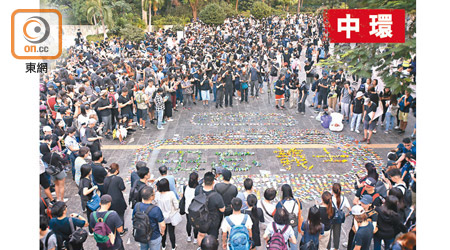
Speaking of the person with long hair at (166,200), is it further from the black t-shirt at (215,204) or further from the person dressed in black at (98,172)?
the person dressed in black at (98,172)

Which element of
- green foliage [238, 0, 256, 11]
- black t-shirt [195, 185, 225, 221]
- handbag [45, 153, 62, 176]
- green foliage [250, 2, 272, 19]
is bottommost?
black t-shirt [195, 185, 225, 221]

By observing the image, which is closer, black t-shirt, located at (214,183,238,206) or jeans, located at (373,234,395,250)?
jeans, located at (373,234,395,250)

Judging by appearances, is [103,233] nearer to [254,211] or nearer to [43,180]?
[254,211]

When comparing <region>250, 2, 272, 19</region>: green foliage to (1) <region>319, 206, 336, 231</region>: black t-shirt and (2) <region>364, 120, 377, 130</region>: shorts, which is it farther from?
(1) <region>319, 206, 336, 231</region>: black t-shirt

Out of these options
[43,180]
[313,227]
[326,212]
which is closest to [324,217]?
[326,212]

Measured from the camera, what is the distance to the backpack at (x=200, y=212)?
5305 mm

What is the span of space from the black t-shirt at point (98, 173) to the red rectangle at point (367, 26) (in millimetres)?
5168

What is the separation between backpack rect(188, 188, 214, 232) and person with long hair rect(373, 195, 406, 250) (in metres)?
2.50

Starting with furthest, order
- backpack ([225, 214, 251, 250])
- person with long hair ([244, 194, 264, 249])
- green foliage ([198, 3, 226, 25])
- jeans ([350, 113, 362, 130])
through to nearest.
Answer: green foliage ([198, 3, 226, 25]) < jeans ([350, 113, 362, 130]) < person with long hair ([244, 194, 264, 249]) < backpack ([225, 214, 251, 250])

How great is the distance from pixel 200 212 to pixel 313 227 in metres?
1.64

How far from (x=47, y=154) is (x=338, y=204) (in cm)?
568

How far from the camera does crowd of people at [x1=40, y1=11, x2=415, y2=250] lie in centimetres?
502

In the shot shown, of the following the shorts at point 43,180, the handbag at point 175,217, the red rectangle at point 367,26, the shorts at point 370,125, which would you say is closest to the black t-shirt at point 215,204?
the handbag at point 175,217

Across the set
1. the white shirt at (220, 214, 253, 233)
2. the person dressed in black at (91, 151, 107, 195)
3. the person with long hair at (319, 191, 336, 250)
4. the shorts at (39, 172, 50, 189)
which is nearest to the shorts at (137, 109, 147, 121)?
the shorts at (39, 172, 50, 189)
